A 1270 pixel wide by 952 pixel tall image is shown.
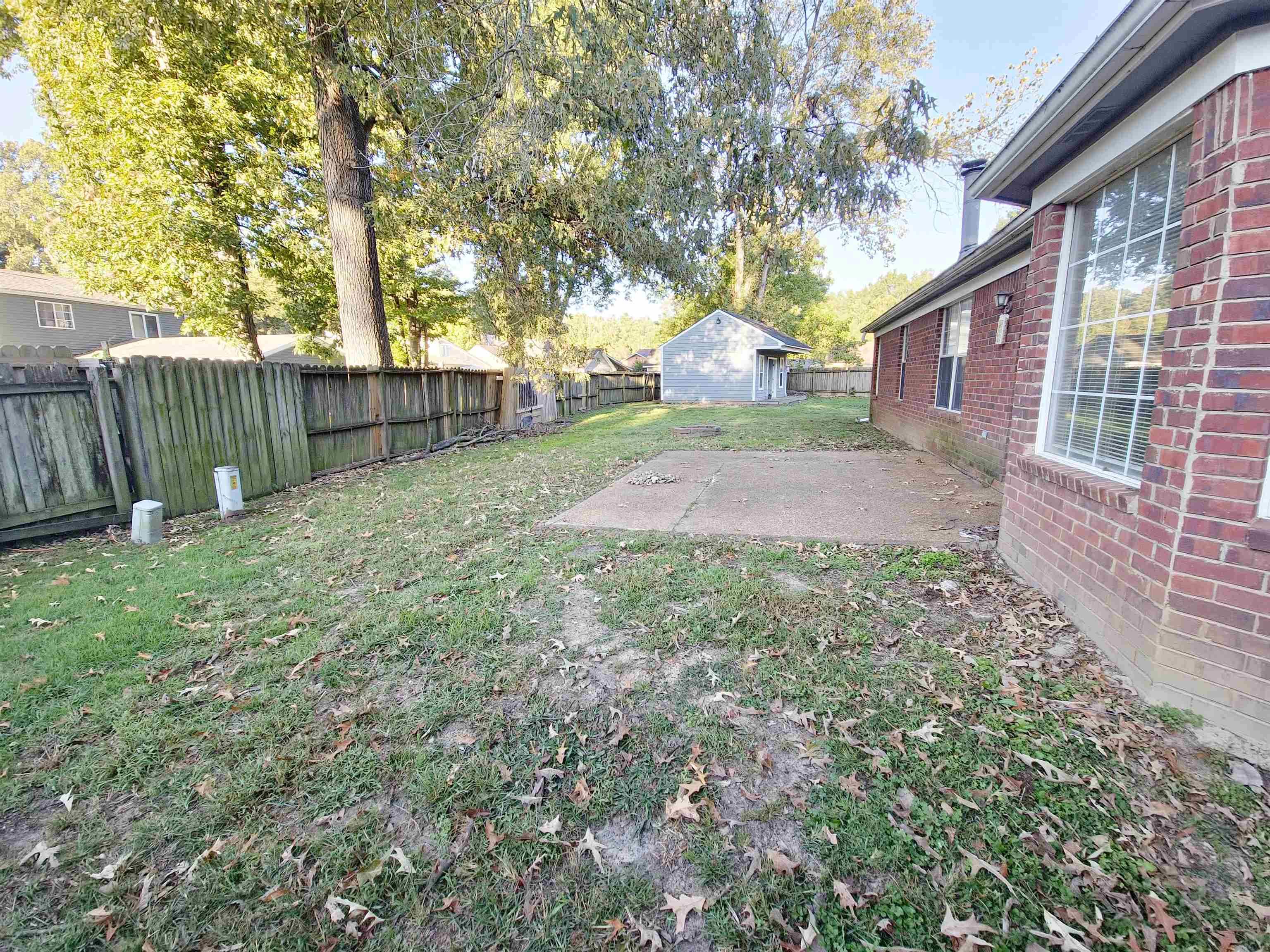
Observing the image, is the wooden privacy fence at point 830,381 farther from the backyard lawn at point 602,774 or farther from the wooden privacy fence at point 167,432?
the backyard lawn at point 602,774

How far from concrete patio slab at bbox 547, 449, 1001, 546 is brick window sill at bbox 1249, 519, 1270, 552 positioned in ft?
8.13

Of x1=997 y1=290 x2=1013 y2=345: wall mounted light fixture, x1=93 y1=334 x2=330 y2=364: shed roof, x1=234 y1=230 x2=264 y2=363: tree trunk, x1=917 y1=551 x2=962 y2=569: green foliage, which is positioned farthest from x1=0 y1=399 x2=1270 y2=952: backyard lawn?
x1=93 y1=334 x2=330 y2=364: shed roof

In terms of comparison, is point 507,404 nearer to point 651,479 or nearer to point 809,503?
point 651,479

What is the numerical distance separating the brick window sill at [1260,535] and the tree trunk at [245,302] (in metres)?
16.4

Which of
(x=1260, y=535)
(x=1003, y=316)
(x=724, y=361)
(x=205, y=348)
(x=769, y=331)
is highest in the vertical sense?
(x=769, y=331)

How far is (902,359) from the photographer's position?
1181cm

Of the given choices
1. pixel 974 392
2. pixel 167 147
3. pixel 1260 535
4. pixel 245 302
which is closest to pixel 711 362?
pixel 245 302

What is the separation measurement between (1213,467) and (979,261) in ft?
17.5

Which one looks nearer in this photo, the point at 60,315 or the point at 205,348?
the point at 60,315

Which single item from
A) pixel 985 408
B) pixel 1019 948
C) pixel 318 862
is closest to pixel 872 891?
pixel 1019 948

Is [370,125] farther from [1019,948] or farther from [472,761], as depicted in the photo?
[1019,948]

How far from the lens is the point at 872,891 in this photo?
5.76 feet

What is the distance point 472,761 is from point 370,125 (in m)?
12.4

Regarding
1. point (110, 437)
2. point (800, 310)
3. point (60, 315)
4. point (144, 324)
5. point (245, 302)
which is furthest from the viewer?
point (800, 310)
